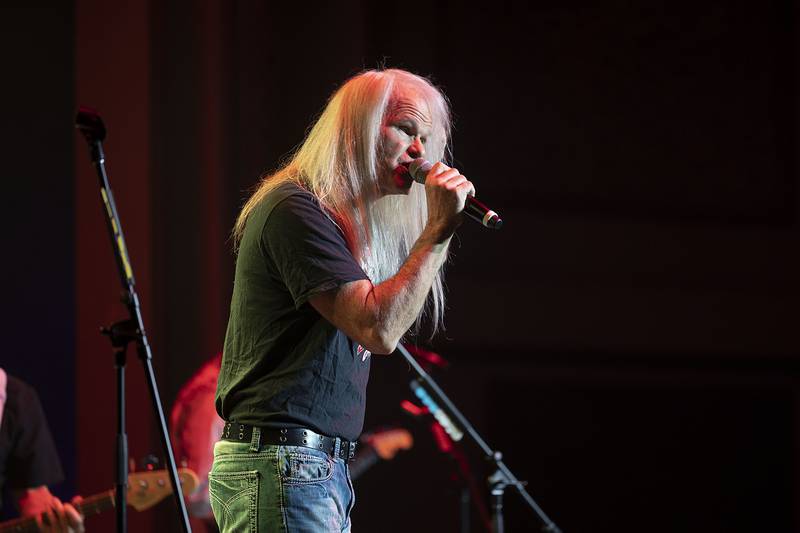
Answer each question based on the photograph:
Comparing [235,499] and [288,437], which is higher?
[288,437]

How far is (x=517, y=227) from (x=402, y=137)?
2.64m

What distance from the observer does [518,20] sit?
4820 mm

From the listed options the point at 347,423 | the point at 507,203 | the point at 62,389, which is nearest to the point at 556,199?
the point at 507,203

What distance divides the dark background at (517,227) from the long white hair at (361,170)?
1948 millimetres

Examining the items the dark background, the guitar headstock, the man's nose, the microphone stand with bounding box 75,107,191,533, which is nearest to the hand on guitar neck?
the guitar headstock

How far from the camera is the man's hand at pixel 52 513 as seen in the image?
3373 millimetres

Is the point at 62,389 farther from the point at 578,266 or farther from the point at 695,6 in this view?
the point at 695,6

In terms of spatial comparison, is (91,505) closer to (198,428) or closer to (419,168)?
(198,428)

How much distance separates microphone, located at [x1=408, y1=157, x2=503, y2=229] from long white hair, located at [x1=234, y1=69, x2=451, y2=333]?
0.11 metres

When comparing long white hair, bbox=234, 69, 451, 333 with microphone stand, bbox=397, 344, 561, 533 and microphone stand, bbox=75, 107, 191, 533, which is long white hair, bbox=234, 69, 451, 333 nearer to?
microphone stand, bbox=75, 107, 191, 533

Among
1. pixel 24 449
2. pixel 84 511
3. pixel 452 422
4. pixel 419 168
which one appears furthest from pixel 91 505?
pixel 419 168

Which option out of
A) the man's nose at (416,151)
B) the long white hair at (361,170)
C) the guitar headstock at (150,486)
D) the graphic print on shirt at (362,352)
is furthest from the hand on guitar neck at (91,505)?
the man's nose at (416,151)

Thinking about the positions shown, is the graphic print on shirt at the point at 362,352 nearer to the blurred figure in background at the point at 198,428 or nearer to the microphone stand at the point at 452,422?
the microphone stand at the point at 452,422

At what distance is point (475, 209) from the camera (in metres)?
1.85
